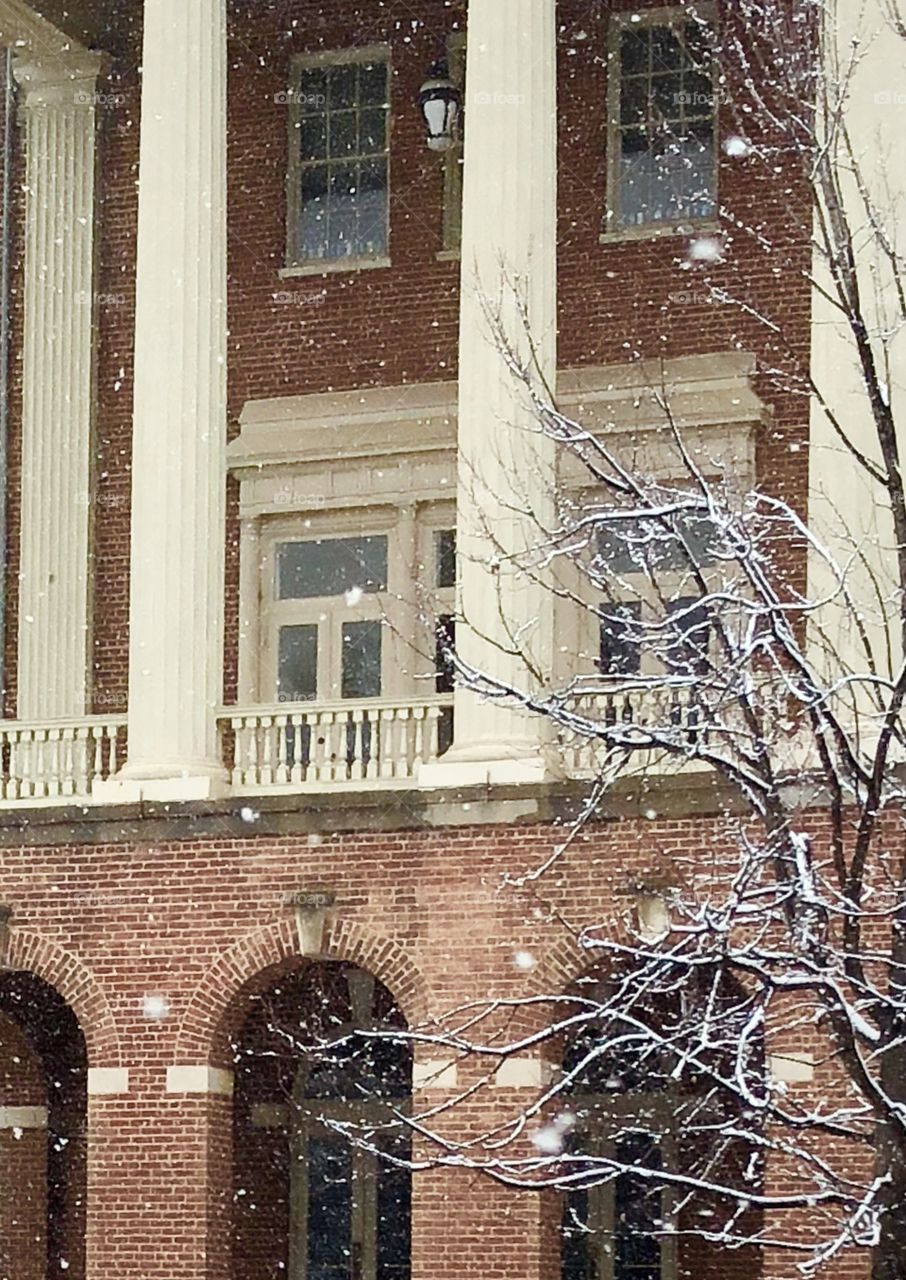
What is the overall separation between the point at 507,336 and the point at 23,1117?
9196 mm

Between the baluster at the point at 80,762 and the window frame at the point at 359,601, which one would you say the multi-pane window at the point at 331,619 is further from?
the baluster at the point at 80,762

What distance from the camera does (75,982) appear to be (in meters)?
26.7

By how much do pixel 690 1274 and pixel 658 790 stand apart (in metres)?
5.37

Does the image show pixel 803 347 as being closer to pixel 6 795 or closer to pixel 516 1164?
pixel 6 795

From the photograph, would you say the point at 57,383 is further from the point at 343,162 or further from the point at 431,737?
the point at 431,737

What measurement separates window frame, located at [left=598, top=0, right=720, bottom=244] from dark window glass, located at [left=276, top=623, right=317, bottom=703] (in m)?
4.58

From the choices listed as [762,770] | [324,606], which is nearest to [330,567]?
[324,606]

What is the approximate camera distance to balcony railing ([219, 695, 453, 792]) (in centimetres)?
2627

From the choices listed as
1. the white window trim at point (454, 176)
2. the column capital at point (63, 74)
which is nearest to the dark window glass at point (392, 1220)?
the white window trim at point (454, 176)

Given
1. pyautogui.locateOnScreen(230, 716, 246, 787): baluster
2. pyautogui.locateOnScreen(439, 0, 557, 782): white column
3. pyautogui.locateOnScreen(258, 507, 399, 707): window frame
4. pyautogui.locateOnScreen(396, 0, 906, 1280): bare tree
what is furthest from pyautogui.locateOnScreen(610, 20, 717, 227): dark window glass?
pyautogui.locateOnScreen(230, 716, 246, 787): baluster

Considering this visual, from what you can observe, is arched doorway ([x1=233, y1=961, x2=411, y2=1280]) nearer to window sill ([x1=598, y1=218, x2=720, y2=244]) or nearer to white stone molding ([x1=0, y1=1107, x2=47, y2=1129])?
white stone molding ([x1=0, y1=1107, x2=47, y2=1129])

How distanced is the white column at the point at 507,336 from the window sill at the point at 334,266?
3.64 metres

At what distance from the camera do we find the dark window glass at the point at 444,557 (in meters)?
29.1

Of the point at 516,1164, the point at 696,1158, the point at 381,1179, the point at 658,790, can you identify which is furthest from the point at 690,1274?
the point at 516,1164
